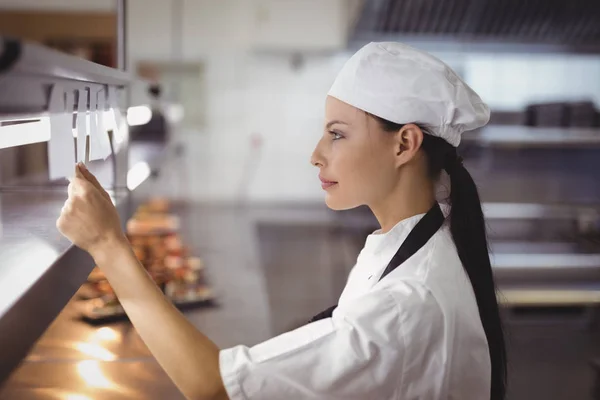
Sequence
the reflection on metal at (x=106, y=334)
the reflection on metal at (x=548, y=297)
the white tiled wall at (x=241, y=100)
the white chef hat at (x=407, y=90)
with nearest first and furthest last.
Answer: the white chef hat at (x=407, y=90) < the reflection on metal at (x=106, y=334) < the reflection on metal at (x=548, y=297) < the white tiled wall at (x=241, y=100)

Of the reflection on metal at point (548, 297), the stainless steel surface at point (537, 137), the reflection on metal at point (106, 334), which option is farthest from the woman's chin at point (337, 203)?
the stainless steel surface at point (537, 137)

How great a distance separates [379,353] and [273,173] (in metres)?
→ 5.14

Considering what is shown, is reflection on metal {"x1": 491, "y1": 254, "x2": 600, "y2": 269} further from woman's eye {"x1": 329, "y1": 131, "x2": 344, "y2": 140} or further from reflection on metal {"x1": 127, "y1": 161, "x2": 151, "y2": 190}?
woman's eye {"x1": 329, "y1": 131, "x2": 344, "y2": 140}

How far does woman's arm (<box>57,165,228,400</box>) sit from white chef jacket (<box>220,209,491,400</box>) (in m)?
0.02

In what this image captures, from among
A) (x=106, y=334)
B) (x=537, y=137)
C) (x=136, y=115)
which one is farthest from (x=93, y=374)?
(x=537, y=137)

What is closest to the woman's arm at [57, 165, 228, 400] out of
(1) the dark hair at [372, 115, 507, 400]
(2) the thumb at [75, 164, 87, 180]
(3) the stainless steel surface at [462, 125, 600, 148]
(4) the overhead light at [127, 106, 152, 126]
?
(2) the thumb at [75, 164, 87, 180]

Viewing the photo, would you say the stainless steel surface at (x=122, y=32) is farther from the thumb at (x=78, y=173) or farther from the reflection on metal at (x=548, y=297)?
the reflection on metal at (x=548, y=297)

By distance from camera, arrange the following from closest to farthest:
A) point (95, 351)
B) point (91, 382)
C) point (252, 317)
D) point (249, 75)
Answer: point (91, 382) → point (95, 351) → point (252, 317) → point (249, 75)

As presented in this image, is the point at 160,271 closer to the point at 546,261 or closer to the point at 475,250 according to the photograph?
the point at 475,250

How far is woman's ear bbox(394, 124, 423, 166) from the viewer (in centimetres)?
103

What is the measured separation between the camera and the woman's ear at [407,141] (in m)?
1.03

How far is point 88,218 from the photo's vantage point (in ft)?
2.64

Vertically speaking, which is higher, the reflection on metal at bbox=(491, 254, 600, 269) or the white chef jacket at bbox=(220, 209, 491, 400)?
the white chef jacket at bbox=(220, 209, 491, 400)

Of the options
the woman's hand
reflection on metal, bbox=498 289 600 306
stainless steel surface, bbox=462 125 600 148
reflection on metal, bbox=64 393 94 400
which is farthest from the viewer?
stainless steel surface, bbox=462 125 600 148
